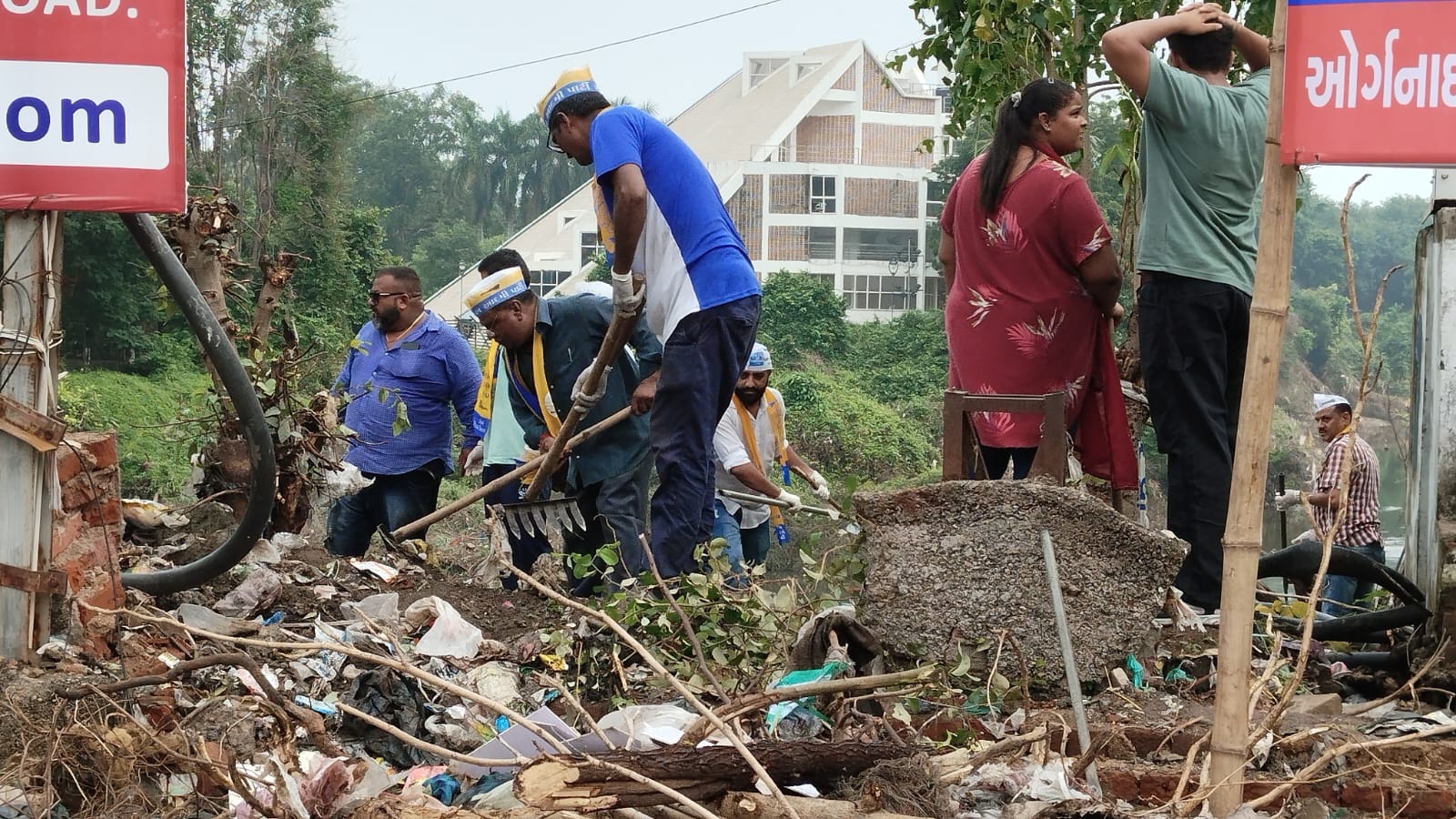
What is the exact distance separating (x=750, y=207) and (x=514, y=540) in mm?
37696

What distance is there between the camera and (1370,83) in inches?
105

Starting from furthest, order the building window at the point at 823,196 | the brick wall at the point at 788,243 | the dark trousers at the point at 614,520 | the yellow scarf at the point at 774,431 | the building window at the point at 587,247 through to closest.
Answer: the building window at the point at 587,247
the building window at the point at 823,196
the brick wall at the point at 788,243
the yellow scarf at the point at 774,431
the dark trousers at the point at 614,520

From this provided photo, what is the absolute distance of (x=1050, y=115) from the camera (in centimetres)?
463

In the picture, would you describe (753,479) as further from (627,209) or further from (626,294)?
(627,209)

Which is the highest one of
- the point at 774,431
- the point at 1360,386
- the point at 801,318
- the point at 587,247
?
the point at 587,247

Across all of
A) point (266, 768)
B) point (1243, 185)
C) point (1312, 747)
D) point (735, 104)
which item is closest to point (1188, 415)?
point (1243, 185)

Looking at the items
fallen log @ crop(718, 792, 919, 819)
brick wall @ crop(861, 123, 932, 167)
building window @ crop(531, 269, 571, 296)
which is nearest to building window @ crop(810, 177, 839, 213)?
brick wall @ crop(861, 123, 932, 167)

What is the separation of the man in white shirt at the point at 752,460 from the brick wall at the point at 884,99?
3822 cm

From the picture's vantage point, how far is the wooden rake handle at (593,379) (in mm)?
5250

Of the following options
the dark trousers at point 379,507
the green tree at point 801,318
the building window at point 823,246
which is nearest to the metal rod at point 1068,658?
the dark trousers at point 379,507

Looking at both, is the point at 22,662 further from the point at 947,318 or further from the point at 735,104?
the point at 735,104

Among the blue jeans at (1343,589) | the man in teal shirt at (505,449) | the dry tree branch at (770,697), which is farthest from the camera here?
the man in teal shirt at (505,449)

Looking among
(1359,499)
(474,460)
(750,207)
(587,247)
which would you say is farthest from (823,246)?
(474,460)

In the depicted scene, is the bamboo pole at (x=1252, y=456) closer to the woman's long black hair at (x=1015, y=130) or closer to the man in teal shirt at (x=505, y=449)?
the woman's long black hair at (x=1015, y=130)
